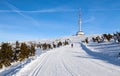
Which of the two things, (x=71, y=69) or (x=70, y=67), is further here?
(x=70, y=67)

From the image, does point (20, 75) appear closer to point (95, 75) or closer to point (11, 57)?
point (95, 75)

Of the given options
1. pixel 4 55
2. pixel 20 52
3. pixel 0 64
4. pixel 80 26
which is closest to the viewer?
pixel 0 64

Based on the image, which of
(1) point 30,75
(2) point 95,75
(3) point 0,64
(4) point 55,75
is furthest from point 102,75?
(3) point 0,64

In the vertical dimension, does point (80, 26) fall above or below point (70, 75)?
above

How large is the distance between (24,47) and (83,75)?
59.2 meters

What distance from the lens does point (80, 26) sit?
7269 inches

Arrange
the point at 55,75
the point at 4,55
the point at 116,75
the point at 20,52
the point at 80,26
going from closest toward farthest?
the point at 116,75
the point at 55,75
the point at 4,55
the point at 20,52
the point at 80,26

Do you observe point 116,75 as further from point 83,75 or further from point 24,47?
point 24,47

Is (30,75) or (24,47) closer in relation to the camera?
(30,75)

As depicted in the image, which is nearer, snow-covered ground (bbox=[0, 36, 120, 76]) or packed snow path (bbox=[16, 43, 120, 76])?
packed snow path (bbox=[16, 43, 120, 76])

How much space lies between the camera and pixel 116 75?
1363 centimetres

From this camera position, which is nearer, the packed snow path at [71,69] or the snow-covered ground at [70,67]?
the packed snow path at [71,69]

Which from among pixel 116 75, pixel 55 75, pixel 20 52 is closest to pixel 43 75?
pixel 55 75

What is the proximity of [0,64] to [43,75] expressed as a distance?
129 ft
